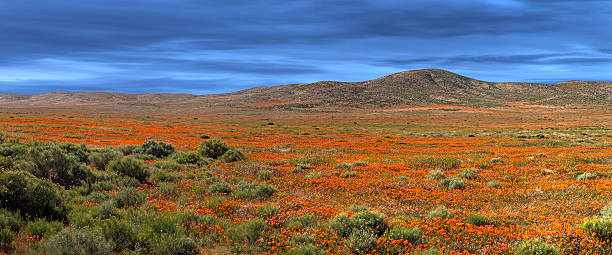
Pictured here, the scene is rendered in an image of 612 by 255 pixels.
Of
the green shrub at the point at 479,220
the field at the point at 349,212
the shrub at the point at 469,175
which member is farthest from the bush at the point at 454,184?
the green shrub at the point at 479,220

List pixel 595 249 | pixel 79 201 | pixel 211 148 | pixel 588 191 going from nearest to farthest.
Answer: pixel 595 249 < pixel 79 201 < pixel 588 191 < pixel 211 148

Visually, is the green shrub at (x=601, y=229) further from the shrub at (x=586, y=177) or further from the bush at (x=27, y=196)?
the bush at (x=27, y=196)

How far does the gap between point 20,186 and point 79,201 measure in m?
1.56

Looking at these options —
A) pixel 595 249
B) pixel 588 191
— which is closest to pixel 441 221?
pixel 595 249

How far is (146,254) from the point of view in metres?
5.29

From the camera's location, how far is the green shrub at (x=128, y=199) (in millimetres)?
8023

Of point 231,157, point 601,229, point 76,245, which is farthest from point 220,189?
point 601,229

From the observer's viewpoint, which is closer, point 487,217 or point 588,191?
point 487,217

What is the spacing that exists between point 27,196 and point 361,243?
7319 mm

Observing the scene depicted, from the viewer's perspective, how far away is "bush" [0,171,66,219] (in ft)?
21.6

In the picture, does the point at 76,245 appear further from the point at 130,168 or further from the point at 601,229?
the point at 601,229

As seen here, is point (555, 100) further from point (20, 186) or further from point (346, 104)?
point (20, 186)

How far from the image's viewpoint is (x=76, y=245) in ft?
15.6

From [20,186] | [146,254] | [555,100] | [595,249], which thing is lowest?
[146,254]
